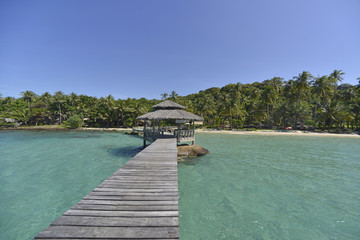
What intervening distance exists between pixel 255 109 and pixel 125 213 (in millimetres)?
51370

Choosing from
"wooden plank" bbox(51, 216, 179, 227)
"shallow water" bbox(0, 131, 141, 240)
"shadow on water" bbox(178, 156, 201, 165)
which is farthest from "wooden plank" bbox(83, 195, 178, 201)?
"shadow on water" bbox(178, 156, 201, 165)

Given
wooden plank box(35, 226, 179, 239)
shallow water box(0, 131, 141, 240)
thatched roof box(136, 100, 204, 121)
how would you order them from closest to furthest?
wooden plank box(35, 226, 179, 239) → shallow water box(0, 131, 141, 240) → thatched roof box(136, 100, 204, 121)

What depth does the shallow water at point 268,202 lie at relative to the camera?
503 cm

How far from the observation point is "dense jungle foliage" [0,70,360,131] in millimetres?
38875

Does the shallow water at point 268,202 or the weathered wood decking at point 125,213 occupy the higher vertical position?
the weathered wood decking at point 125,213

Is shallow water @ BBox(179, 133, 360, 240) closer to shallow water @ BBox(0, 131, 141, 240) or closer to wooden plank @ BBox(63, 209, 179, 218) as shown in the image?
wooden plank @ BBox(63, 209, 179, 218)

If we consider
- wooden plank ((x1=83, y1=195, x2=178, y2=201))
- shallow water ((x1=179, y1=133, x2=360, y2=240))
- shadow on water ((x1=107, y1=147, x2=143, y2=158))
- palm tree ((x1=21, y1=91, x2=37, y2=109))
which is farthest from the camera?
palm tree ((x1=21, y1=91, x2=37, y2=109))

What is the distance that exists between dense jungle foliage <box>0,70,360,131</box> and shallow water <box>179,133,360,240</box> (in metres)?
35.2

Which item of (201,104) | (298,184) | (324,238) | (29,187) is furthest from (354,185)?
(201,104)

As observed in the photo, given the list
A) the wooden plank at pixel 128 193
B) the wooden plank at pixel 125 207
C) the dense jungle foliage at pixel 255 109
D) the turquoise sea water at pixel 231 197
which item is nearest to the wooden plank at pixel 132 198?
the wooden plank at pixel 128 193

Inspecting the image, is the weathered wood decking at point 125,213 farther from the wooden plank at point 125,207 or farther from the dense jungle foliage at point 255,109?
the dense jungle foliage at point 255,109

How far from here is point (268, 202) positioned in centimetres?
666

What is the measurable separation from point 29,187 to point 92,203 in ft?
28.4

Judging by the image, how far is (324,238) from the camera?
474cm
